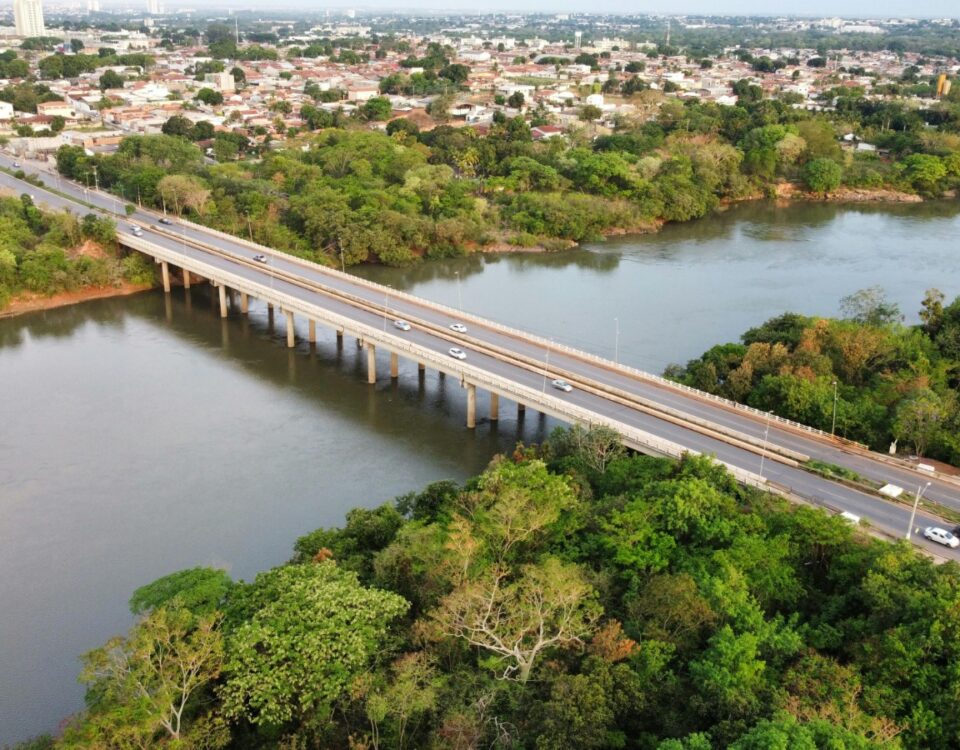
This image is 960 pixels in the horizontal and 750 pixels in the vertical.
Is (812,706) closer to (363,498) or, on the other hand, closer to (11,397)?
(363,498)

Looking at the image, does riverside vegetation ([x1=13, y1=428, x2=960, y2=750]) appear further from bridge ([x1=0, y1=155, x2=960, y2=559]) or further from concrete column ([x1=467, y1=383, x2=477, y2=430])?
concrete column ([x1=467, y1=383, x2=477, y2=430])

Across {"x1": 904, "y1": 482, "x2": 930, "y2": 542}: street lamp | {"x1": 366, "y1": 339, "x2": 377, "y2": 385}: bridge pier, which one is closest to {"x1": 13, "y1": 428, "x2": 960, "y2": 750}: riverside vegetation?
{"x1": 904, "y1": 482, "x2": 930, "y2": 542}: street lamp

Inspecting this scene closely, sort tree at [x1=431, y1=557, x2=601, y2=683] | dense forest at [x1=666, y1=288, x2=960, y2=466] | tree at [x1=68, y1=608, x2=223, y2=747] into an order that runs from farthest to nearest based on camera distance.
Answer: dense forest at [x1=666, y1=288, x2=960, y2=466] < tree at [x1=431, y1=557, x2=601, y2=683] < tree at [x1=68, y1=608, x2=223, y2=747]

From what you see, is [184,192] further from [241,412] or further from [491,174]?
[241,412]

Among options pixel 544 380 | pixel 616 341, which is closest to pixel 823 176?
pixel 616 341

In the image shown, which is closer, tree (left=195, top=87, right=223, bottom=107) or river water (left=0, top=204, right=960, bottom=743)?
river water (left=0, top=204, right=960, bottom=743)

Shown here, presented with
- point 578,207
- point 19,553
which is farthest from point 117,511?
point 578,207

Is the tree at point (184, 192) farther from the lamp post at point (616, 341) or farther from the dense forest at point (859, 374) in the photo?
the dense forest at point (859, 374)
